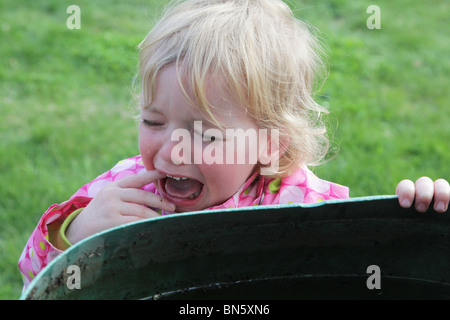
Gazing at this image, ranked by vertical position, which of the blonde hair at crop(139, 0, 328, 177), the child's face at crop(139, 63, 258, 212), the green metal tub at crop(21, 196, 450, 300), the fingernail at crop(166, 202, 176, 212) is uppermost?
the blonde hair at crop(139, 0, 328, 177)

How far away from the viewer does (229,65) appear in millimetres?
1606

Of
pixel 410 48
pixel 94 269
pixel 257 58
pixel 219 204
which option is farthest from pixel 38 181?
pixel 410 48

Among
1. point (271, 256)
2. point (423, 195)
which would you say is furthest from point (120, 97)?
point (423, 195)

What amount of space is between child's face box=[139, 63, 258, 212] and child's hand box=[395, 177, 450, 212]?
0.47 meters

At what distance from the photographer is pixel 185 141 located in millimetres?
1581

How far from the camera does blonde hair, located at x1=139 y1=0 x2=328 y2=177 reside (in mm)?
1613

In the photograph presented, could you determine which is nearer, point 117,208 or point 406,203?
point 406,203

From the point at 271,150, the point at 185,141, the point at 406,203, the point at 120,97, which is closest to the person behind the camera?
the point at 406,203

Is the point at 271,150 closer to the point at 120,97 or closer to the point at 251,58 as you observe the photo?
the point at 251,58

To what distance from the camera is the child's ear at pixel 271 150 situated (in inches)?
70.6

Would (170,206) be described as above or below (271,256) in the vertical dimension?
above

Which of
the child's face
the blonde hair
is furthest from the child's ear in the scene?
the child's face

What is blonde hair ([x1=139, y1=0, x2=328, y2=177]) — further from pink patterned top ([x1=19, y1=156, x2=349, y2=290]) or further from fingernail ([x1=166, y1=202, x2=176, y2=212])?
fingernail ([x1=166, y1=202, x2=176, y2=212])

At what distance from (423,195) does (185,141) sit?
1.96 ft
